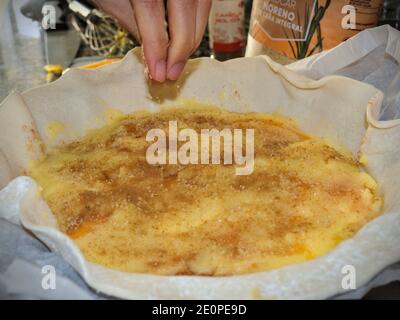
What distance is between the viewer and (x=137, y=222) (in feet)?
2.98

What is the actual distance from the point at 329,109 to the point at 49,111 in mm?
660

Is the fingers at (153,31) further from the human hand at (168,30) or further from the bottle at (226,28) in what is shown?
the bottle at (226,28)

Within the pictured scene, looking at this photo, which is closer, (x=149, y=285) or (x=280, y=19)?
(x=149, y=285)

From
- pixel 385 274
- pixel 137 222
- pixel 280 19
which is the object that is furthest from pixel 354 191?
pixel 280 19

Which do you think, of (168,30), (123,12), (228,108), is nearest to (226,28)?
(228,108)

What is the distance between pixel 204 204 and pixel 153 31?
0.35 m

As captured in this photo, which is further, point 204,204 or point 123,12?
point 123,12

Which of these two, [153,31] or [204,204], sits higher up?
[153,31]

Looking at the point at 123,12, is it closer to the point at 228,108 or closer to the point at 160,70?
the point at 160,70

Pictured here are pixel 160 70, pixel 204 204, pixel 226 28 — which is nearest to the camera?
pixel 204 204

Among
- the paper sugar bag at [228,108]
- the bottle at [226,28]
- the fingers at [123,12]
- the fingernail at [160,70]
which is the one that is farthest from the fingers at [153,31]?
the bottle at [226,28]

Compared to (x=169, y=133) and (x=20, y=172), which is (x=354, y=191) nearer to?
(x=169, y=133)

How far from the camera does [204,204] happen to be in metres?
0.95
